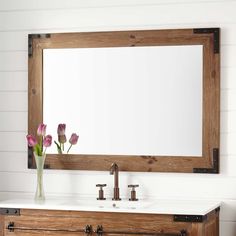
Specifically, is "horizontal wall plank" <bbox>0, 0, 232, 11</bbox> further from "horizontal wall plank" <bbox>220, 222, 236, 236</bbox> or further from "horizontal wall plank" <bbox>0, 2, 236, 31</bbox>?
"horizontal wall plank" <bbox>220, 222, 236, 236</bbox>

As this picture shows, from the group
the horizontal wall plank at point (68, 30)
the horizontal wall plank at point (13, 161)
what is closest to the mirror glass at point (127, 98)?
the horizontal wall plank at point (68, 30)

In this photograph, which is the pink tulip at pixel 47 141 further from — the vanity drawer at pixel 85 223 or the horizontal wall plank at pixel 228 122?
the horizontal wall plank at pixel 228 122

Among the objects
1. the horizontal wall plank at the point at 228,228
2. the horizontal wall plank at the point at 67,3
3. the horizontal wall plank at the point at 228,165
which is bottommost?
the horizontal wall plank at the point at 228,228

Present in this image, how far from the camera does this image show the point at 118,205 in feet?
15.1

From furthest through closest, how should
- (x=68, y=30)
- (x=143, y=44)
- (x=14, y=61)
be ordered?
(x=14, y=61) → (x=68, y=30) → (x=143, y=44)

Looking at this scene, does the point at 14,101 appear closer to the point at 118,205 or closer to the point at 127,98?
the point at 127,98

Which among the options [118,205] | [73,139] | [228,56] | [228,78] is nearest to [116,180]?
[118,205]

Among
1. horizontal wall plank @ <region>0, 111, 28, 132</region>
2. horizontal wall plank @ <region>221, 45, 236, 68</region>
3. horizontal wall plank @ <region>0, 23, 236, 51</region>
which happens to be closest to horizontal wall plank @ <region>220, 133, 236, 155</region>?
horizontal wall plank @ <region>221, 45, 236, 68</region>

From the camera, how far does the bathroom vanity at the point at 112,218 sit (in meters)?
4.10

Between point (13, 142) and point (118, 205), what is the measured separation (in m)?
0.89

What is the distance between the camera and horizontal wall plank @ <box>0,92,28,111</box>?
491cm

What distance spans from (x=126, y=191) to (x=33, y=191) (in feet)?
2.16

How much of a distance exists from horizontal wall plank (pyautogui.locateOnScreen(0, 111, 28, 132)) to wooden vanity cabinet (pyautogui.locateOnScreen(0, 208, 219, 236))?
0.74 m

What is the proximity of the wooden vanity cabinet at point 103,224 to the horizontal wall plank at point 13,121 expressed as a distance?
2.43 feet
